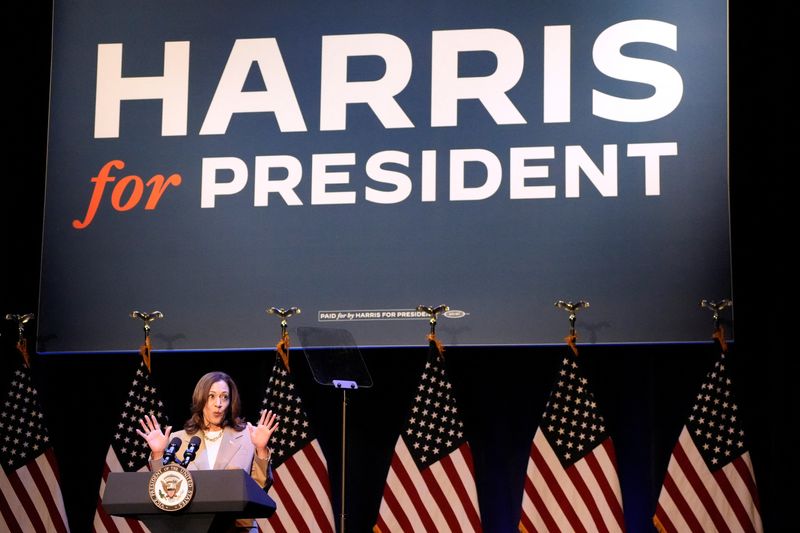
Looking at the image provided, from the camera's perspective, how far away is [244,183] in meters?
6.36

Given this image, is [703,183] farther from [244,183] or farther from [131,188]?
[131,188]

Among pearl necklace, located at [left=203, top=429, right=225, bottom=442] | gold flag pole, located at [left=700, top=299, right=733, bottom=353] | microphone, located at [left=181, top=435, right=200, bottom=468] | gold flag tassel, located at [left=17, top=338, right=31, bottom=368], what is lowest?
pearl necklace, located at [left=203, top=429, right=225, bottom=442]

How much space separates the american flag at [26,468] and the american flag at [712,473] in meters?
3.20

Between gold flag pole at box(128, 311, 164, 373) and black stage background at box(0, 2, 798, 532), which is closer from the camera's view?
black stage background at box(0, 2, 798, 532)

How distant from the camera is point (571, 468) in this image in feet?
19.2

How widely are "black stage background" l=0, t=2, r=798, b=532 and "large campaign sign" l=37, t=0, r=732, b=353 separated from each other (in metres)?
0.20

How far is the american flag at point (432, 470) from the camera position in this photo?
5.86 m

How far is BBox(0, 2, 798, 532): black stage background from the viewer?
5.94 meters

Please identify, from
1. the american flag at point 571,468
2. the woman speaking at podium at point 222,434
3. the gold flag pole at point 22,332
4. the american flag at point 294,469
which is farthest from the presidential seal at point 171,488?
the gold flag pole at point 22,332

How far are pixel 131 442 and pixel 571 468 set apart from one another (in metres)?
2.35

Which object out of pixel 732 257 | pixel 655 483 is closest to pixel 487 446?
pixel 655 483

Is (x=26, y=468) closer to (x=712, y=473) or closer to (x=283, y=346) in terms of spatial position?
(x=283, y=346)

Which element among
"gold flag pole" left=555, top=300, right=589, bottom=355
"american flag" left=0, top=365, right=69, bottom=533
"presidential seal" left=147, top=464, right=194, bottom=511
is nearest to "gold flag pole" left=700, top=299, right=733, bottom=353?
"gold flag pole" left=555, top=300, right=589, bottom=355

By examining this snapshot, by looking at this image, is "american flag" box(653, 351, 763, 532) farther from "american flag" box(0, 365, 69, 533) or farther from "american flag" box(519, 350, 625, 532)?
"american flag" box(0, 365, 69, 533)
